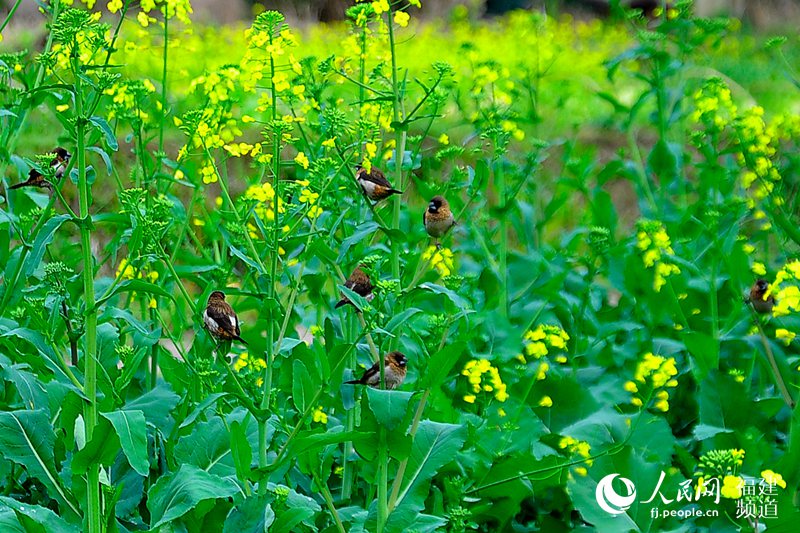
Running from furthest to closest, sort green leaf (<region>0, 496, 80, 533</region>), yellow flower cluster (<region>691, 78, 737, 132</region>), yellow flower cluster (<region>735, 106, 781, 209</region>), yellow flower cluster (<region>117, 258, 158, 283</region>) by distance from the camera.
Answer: yellow flower cluster (<region>691, 78, 737, 132</region>), yellow flower cluster (<region>735, 106, 781, 209</region>), yellow flower cluster (<region>117, 258, 158, 283</region>), green leaf (<region>0, 496, 80, 533</region>)

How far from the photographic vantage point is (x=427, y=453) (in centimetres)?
208

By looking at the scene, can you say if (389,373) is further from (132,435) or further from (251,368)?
(132,435)

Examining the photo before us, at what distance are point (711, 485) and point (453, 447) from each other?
615 millimetres

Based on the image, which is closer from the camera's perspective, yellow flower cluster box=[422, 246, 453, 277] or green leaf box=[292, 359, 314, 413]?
green leaf box=[292, 359, 314, 413]

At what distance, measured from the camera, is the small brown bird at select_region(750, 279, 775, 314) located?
8.13ft

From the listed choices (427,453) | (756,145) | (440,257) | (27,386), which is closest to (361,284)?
(440,257)

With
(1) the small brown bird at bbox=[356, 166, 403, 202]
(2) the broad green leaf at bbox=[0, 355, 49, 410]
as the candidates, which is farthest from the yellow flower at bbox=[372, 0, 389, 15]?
(2) the broad green leaf at bbox=[0, 355, 49, 410]

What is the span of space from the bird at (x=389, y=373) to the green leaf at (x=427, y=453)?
0.16 metres

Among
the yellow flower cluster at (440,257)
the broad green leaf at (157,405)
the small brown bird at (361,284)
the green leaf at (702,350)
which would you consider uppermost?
the green leaf at (702,350)

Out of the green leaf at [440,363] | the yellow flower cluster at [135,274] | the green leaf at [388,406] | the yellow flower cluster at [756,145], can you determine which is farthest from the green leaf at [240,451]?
the yellow flower cluster at [756,145]

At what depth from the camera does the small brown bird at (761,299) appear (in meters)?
2.48

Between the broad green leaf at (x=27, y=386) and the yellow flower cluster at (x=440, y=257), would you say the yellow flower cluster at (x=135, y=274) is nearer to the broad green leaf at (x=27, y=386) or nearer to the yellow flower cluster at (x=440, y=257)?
the broad green leaf at (x=27, y=386)

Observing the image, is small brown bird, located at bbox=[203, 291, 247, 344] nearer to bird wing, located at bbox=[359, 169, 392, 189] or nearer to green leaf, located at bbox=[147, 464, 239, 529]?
green leaf, located at bbox=[147, 464, 239, 529]

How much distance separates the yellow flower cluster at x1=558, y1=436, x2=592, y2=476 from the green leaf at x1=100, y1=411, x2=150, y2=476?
3.18 ft
